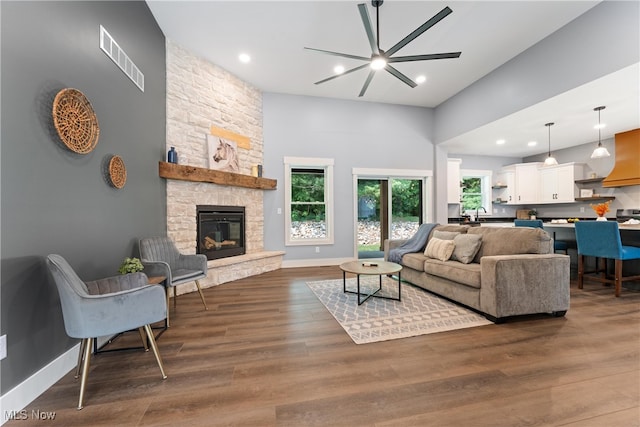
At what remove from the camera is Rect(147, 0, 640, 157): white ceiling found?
315 centimetres

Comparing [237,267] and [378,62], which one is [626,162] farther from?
[237,267]

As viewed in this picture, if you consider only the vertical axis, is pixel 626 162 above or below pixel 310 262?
above

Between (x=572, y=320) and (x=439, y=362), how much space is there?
71.7 inches

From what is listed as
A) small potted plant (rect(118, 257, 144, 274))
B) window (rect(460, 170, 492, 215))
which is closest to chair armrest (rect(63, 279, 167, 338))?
small potted plant (rect(118, 257, 144, 274))

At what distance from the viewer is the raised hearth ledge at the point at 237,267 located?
13.0ft

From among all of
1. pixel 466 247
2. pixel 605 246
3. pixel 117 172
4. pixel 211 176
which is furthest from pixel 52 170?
pixel 605 246

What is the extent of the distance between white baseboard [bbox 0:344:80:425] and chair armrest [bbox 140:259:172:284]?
0.79 m

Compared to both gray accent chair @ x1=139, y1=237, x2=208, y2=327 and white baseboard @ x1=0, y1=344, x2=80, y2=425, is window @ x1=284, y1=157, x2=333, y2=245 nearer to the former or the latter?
gray accent chair @ x1=139, y1=237, x2=208, y2=327

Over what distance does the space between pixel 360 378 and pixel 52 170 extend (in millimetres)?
2509

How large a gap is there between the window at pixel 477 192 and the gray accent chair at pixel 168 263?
7042 mm

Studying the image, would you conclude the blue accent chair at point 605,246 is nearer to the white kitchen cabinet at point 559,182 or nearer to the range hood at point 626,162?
the range hood at point 626,162

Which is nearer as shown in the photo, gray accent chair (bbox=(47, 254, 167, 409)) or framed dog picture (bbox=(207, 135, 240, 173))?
gray accent chair (bbox=(47, 254, 167, 409))

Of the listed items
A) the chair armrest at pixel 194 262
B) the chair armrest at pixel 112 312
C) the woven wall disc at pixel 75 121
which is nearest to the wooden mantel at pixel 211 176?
the chair armrest at pixel 194 262

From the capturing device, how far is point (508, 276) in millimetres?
2566
